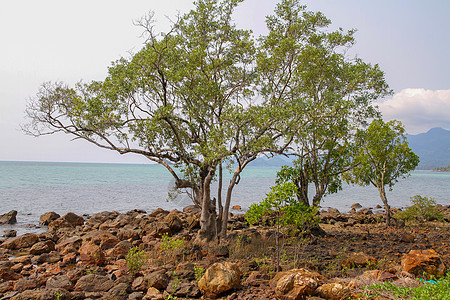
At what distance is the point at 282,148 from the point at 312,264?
5503 mm

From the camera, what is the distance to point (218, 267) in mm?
8617

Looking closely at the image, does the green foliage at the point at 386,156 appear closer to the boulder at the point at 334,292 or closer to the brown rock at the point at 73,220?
the boulder at the point at 334,292

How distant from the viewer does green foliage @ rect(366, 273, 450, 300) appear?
6.46m

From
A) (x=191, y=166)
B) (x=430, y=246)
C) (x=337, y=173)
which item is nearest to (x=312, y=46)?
(x=337, y=173)

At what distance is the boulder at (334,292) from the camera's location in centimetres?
719

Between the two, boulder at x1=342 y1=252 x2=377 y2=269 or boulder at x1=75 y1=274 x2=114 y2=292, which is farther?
boulder at x1=342 y1=252 x2=377 y2=269

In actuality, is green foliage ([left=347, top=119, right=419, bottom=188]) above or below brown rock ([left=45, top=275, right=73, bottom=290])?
above

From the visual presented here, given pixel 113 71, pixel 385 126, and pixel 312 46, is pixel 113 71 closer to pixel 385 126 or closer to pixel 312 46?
pixel 312 46

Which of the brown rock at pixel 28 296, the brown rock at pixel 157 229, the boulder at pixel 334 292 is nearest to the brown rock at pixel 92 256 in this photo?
the brown rock at pixel 28 296

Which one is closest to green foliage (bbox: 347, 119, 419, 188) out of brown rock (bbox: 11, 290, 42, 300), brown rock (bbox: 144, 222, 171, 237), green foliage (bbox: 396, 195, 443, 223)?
green foliage (bbox: 396, 195, 443, 223)

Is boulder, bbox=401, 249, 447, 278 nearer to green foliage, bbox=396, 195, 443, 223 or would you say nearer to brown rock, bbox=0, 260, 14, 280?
brown rock, bbox=0, 260, 14, 280

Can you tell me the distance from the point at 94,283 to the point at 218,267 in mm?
3917

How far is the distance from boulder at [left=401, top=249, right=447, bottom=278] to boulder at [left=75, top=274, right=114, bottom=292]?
28.2ft

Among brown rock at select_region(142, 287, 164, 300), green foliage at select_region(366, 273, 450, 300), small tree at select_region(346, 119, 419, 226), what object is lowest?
brown rock at select_region(142, 287, 164, 300)
